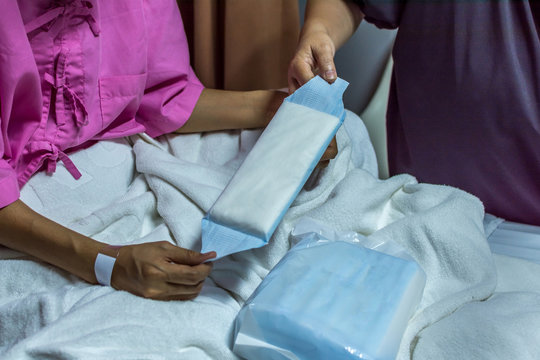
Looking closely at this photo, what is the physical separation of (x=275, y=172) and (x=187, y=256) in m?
0.17

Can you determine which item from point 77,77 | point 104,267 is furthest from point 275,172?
point 77,77

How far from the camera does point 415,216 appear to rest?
0.81m

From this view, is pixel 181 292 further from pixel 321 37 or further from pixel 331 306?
pixel 321 37

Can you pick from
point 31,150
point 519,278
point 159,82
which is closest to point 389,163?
point 519,278

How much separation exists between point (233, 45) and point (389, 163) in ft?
1.45

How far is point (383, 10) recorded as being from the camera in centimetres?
98

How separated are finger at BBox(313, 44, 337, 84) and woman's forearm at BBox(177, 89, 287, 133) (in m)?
0.14

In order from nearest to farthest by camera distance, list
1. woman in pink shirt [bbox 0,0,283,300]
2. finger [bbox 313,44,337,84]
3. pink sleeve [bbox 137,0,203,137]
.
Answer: woman in pink shirt [bbox 0,0,283,300], finger [bbox 313,44,337,84], pink sleeve [bbox 137,0,203,137]

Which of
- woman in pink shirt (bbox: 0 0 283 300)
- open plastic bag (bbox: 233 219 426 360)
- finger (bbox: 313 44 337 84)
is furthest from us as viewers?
finger (bbox: 313 44 337 84)

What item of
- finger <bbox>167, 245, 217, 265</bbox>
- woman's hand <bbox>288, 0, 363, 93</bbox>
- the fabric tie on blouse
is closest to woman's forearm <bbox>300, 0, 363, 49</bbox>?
woman's hand <bbox>288, 0, 363, 93</bbox>

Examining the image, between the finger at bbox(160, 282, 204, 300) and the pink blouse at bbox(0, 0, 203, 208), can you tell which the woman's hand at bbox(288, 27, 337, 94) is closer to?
the pink blouse at bbox(0, 0, 203, 208)

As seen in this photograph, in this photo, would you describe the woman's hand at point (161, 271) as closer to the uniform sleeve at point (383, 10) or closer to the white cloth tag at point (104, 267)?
the white cloth tag at point (104, 267)

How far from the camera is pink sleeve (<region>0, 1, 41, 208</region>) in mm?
719

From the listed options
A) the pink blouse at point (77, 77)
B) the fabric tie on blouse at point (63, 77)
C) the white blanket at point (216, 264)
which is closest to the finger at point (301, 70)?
the white blanket at point (216, 264)
